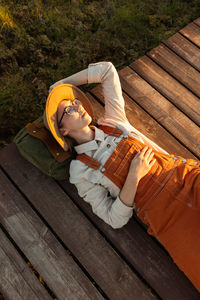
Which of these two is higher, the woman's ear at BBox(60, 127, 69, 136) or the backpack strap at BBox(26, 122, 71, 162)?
the woman's ear at BBox(60, 127, 69, 136)

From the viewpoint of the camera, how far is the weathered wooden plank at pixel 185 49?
302 cm

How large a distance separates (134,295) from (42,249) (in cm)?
88

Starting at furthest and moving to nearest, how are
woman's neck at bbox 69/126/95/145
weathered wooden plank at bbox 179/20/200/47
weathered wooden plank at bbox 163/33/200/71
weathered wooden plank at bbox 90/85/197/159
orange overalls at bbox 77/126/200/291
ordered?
weathered wooden plank at bbox 179/20/200/47 < weathered wooden plank at bbox 163/33/200/71 < weathered wooden plank at bbox 90/85/197/159 < woman's neck at bbox 69/126/95/145 < orange overalls at bbox 77/126/200/291

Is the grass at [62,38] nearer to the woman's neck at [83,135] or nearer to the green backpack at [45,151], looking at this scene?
the green backpack at [45,151]

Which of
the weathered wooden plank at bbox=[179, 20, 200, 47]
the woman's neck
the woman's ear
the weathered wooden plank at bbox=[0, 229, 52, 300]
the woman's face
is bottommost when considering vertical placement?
the weathered wooden plank at bbox=[0, 229, 52, 300]

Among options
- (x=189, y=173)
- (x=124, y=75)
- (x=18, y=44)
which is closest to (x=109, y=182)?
(x=189, y=173)

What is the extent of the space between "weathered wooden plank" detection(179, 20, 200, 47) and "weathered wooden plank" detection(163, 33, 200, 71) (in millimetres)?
64

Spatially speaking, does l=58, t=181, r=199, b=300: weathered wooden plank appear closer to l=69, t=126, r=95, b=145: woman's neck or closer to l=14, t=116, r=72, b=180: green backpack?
l=14, t=116, r=72, b=180: green backpack

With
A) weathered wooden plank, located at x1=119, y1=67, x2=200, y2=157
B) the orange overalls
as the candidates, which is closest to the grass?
weathered wooden plank, located at x1=119, y1=67, x2=200, y2=157

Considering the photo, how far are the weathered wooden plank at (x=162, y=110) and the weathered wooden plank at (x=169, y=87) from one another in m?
0.06

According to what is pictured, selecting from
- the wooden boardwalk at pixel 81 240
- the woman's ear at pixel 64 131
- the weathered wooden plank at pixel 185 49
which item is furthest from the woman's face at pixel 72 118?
the weathered wooden plank at pixel 185 49

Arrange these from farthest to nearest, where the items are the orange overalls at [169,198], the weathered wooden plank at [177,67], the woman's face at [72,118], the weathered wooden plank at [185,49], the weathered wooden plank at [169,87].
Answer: the weathered wooden plank at [185,49]
the weathered wooden plank at [177,67]
the weathered wooden plank at [169,87]
the woman's face at [72,118]
the orange overalls at [169,198]

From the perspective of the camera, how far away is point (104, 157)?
2139mm

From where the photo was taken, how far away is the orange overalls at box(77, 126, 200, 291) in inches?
72.1
